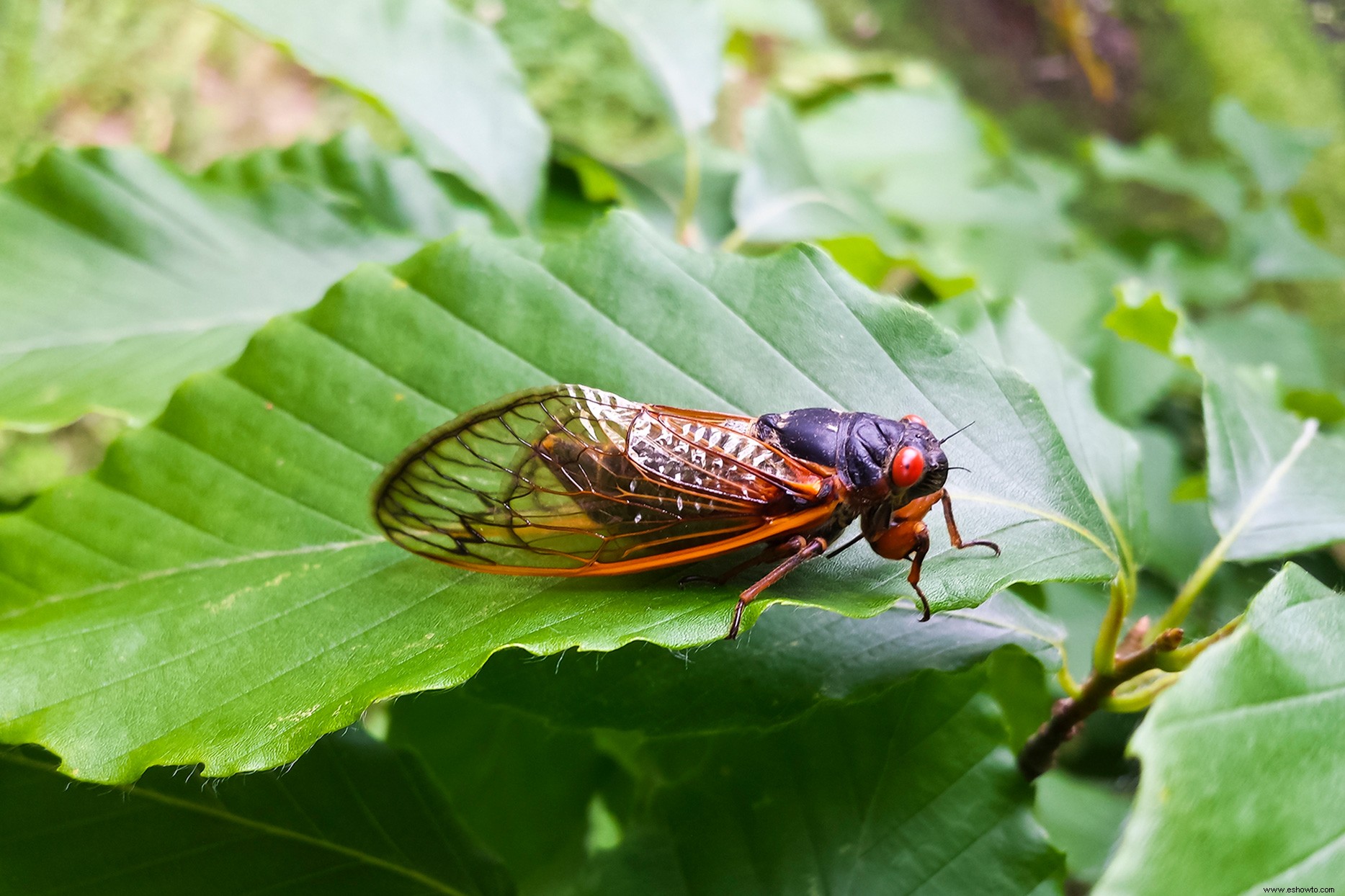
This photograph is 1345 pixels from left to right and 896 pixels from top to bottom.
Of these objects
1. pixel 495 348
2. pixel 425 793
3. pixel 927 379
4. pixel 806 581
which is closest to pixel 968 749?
pixel 806 581

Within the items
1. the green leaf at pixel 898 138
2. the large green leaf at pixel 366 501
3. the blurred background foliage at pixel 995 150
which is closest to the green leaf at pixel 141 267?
the blurred background foliage at pixel 995 150

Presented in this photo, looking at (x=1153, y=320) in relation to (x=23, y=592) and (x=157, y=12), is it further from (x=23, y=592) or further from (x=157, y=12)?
(x=157, y=12)

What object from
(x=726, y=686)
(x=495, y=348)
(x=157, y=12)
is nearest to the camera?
(x=726, y=686)

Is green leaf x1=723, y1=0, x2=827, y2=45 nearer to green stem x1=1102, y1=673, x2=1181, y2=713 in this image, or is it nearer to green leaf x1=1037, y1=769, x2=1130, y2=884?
green leaf x1=1037, y1=769, x2=1130, y2=884

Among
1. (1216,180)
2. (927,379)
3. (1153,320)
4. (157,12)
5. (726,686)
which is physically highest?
(157,12)

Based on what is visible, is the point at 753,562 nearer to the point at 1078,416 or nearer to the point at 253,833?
the point at 1078,416
